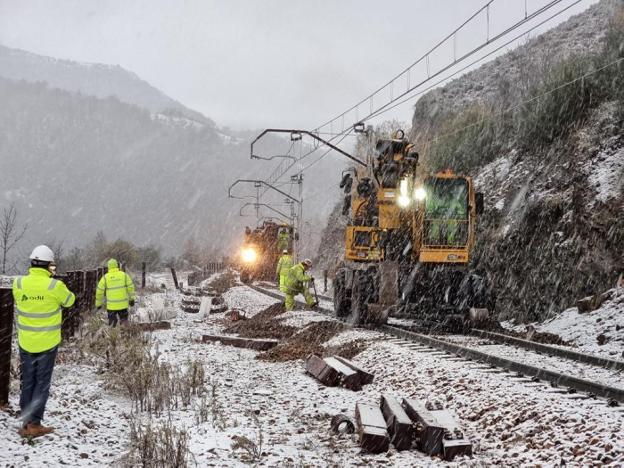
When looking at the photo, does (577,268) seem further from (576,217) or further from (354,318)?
(354,318)

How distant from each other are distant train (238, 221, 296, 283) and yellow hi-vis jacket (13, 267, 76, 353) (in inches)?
1187

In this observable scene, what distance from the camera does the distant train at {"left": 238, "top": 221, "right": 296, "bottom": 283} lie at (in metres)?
36.6

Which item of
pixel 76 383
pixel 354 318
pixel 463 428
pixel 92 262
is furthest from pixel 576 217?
pixel 92 262

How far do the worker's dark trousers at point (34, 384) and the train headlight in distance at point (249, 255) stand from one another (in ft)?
107

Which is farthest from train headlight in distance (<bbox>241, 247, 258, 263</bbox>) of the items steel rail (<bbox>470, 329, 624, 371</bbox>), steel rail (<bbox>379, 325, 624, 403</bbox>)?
steel rail (<bbox>379, 325, 624, 403</bbox>)

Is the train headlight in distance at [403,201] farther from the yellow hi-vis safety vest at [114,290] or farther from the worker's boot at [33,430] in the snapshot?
the worker's boot at [33,430]

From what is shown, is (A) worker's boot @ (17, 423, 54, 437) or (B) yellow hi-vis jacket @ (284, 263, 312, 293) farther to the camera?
(B) yellow hi-vis jacket @ (284, 263, 312, 293)

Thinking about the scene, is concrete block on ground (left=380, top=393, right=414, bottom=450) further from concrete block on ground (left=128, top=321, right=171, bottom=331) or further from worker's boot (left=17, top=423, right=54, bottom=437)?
concrete block on ground (left=128, top=321, right=171, bottom=331)

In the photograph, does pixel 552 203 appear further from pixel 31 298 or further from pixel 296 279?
pixel 31 298

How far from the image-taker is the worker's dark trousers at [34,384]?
Result: 18.8 ft

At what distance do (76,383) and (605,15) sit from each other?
31.8 metres

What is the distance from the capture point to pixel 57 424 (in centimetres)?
610

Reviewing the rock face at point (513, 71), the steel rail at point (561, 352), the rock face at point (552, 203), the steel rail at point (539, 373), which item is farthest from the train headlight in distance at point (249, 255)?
the steel rail at point (539, 373)

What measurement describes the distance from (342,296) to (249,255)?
24.9 metres
